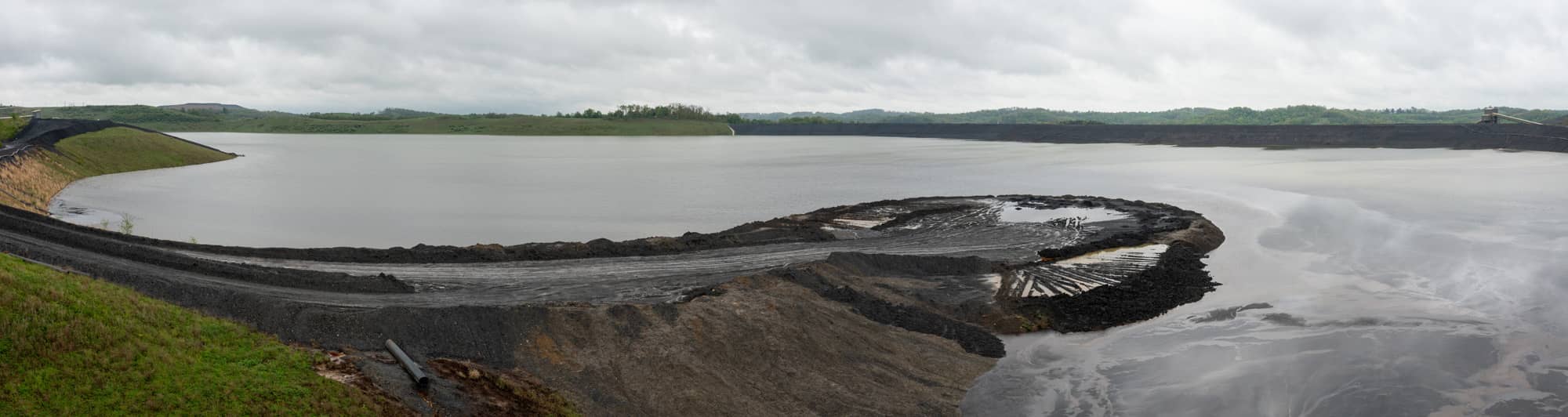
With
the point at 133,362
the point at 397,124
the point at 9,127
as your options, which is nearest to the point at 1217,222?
the point at 133,362

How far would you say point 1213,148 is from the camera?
9206cm

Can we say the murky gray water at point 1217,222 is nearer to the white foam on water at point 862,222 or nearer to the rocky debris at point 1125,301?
the rocky debris at point 1125,301

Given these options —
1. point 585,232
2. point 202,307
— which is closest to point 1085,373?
point 202,307

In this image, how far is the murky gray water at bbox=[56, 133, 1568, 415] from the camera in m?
14.3

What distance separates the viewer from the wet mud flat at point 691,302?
11.5 meters

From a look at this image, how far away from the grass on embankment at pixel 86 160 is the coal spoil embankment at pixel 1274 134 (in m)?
88.3

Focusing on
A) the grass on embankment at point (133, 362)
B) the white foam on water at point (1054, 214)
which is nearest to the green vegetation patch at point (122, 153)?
the grass on embankment at point (133, 362)

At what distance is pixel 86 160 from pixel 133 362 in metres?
51.6

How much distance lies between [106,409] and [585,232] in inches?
800

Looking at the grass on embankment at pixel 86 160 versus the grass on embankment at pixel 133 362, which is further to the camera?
the grass on embankment at pixel 86 160

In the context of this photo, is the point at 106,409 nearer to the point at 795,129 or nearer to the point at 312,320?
the point at 312,320

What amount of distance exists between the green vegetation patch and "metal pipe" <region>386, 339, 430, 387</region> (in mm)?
45001

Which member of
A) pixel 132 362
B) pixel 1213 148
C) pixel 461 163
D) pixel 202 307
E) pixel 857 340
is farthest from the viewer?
pixel 1213 148

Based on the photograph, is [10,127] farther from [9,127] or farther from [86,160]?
[86,160]
